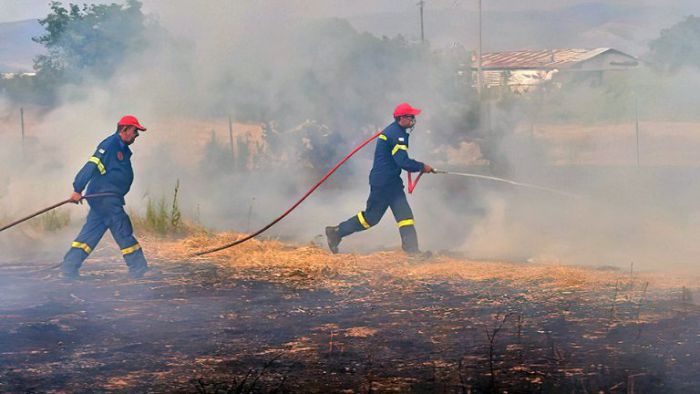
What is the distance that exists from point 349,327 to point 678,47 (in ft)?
50.7

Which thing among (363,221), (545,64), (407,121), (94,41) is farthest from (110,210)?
(545,64)

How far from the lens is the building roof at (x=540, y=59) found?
3916 centimetres

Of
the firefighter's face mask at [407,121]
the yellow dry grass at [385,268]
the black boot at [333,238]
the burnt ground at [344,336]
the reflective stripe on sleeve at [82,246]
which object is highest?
the firefighter's face mask at [407,121]

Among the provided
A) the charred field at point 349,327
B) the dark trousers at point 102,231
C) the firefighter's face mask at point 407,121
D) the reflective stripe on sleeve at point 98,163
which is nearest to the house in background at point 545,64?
the firefighter's face mask at point 407,121

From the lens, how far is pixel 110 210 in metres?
9.06

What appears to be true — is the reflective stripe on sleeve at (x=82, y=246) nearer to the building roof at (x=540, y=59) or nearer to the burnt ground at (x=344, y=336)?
the burnt ground at (x=344, y=336)

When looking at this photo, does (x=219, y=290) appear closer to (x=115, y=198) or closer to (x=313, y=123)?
(x=115, y=198)

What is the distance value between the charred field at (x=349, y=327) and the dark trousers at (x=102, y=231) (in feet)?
0.75

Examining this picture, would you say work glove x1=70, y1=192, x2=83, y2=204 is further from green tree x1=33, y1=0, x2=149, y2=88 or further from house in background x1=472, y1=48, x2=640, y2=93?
house in background x1=472, y1=48, x2=640, y2=93

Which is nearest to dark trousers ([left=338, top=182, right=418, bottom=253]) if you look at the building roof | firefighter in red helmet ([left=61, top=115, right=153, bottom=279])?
firefighter in red helmet ([left=61, top=115, right=153, bottom=279])

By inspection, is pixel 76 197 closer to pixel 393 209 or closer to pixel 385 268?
pixel 385 268

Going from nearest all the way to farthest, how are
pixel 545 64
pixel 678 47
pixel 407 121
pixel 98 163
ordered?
pixel 98 163
pixel 407 121
pixel 678 47
pixel 545 64

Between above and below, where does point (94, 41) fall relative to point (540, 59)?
below

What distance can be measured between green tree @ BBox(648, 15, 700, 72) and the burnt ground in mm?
13142
